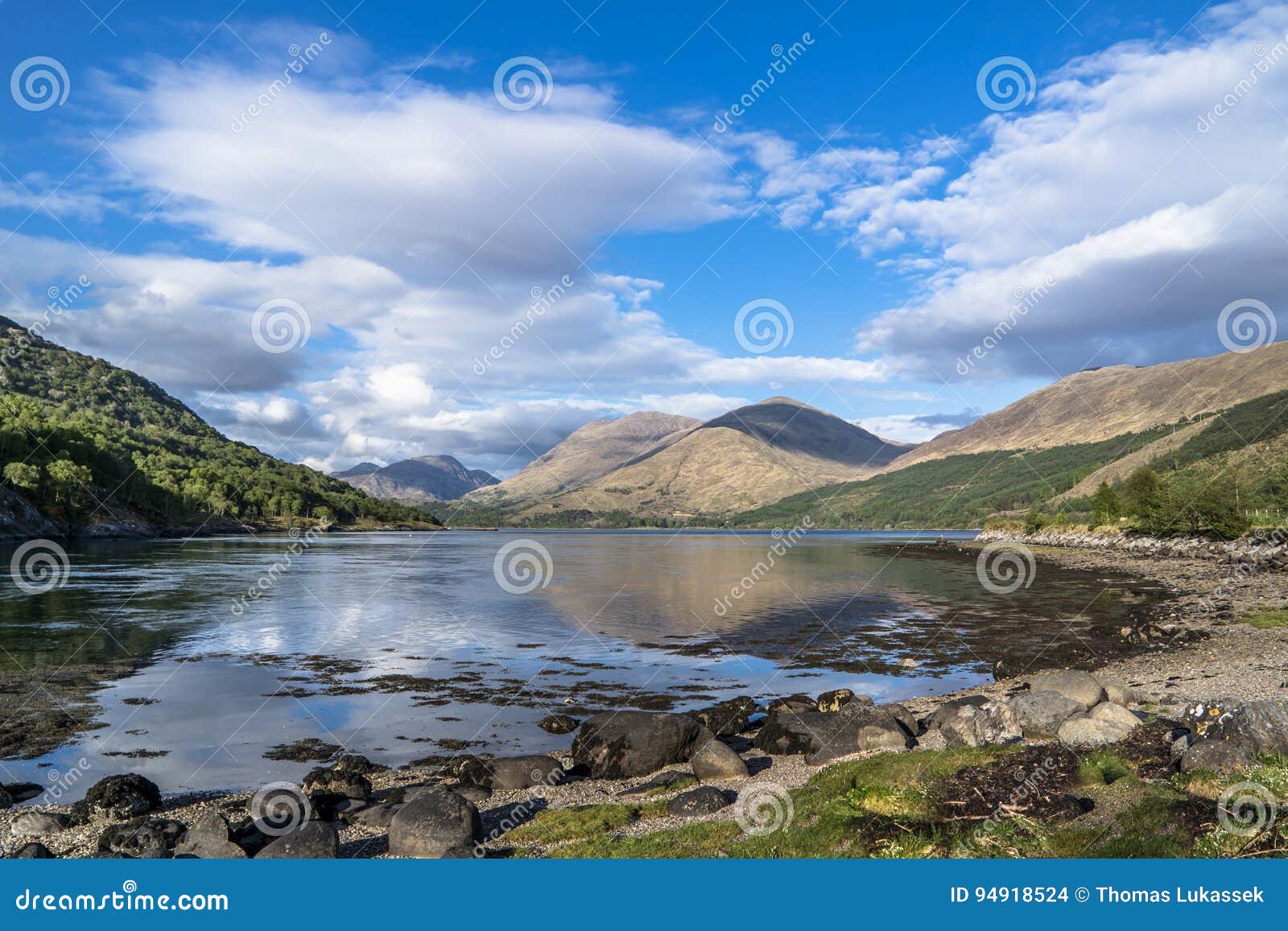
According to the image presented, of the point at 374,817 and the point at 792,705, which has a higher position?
the point at 792,705

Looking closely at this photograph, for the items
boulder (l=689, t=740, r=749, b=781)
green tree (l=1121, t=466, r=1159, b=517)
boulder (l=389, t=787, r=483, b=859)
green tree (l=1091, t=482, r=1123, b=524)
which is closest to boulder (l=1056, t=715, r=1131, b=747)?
boulder (l=689, t=740, r=749, b=781)

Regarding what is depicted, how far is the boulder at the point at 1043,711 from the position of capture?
64.3 ft

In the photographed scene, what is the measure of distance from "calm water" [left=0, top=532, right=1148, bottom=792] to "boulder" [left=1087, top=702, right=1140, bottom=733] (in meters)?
13.3

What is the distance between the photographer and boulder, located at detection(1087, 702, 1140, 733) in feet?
57.3

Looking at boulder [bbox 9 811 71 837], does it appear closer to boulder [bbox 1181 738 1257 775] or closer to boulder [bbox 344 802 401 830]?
boulder [bbox 344 802 401 830]

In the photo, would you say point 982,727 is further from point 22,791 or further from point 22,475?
point 22,475

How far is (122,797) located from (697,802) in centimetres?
1387

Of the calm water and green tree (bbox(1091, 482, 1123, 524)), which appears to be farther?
green tree (bbox(1091, 482, 1123, 524))

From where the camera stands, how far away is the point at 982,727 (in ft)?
66.3

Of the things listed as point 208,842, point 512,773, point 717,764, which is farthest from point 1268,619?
point 208,842

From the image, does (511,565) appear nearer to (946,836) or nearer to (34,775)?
(34,775)

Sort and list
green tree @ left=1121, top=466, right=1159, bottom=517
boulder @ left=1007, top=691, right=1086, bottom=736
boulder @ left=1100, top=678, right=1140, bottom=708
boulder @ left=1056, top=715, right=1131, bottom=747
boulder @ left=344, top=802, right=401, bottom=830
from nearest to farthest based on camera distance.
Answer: boulder @ left=344, top=802, right=401, bottom=830 < boulder @ left=1056, top=715, right=1131, bottom=747 < boulder @ left=1007, top=691, right=1086, bottom=736 < boulder @ left=1100, top=678, right=1140, bottom=708 < green tree @ left=1121, top=466, right=1159, bottom=517

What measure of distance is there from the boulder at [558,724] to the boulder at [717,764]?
281 inches

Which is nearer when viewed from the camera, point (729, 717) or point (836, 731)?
point (836, 731)
